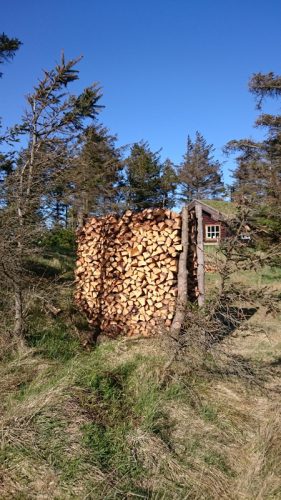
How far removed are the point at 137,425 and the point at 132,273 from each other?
3.51m

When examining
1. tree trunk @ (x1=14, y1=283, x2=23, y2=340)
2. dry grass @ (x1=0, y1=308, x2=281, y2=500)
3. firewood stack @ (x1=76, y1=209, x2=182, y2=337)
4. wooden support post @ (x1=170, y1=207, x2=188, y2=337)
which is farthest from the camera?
firewood stack @ (x1=76, y1=209, x2=182, y2=337)

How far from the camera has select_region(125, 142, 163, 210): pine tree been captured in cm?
3569

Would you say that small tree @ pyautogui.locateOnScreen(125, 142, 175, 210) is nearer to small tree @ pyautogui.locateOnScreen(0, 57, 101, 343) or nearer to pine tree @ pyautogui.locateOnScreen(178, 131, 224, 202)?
pine tree @ pyautogui.locateOnScreen(178, 131, 224, 202)

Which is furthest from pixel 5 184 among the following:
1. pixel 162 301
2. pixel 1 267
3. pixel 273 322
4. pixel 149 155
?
pixel 149 155

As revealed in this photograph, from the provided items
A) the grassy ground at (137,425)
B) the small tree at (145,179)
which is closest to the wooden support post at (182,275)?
the grassy ground at (137,425)

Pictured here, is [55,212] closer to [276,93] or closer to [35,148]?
[35,148]

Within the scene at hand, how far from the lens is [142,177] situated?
36.0 m

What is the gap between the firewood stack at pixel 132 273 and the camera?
6.95m

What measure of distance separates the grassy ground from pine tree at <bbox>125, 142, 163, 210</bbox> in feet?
96.2

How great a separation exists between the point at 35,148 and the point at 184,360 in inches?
149

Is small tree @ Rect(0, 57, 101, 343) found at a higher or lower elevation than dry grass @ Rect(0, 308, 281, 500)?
higher

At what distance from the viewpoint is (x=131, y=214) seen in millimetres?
7672

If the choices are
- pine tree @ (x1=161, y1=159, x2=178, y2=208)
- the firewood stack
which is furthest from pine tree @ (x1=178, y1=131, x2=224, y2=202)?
the firewood stack

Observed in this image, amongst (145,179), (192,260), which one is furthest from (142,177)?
(192,260)
